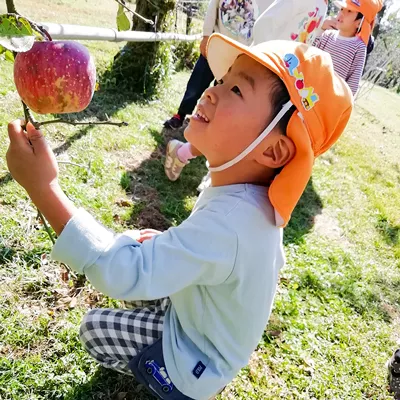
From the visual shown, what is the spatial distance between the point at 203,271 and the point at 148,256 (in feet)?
0.54

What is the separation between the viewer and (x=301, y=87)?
4.05 feet

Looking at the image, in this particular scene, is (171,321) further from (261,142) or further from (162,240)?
(261,142)

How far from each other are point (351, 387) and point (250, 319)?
1176 mm

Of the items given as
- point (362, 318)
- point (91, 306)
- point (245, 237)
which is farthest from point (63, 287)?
point (362, 318)

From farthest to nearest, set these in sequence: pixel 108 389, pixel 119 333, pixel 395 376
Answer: pixel 395 376, pixel 108 389, pixel 119 333

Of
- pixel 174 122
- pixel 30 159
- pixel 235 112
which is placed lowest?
pixel 174 122

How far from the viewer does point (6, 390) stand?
5.01ft

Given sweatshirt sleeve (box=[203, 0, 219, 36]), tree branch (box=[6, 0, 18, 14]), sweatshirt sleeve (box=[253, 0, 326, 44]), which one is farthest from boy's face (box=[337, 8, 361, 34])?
tree branch (box=[6, 0, 18, 14])

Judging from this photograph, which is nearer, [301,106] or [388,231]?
[301,106]

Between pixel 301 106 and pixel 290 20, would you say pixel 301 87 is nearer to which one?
pixel 301 106

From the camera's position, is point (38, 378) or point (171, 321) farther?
point (38, 378)

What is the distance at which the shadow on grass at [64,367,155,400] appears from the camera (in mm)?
1640

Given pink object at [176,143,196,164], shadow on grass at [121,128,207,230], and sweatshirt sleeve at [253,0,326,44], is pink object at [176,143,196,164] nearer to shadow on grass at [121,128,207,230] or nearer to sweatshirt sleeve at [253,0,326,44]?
shadow on grass at [121,128,207,230]

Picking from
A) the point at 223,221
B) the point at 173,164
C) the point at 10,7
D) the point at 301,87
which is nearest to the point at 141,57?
the point at 173,164
